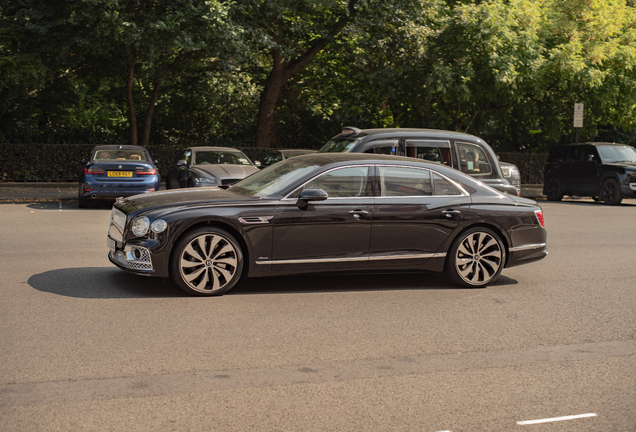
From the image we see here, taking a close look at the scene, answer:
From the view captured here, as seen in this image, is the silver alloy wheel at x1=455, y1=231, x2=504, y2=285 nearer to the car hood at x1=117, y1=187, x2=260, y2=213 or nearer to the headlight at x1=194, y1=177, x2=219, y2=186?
the car hood at x1=117, y1=187, x2=260, y2=213

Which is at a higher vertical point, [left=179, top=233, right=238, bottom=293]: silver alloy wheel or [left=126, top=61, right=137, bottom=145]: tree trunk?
[left=126, top=61, right=137, bottom=145]: tree trunk

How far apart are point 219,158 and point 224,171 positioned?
1.15 meters

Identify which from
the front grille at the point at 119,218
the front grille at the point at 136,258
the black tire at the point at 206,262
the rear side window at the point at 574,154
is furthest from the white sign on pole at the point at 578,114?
the front grille at the point at 136,258

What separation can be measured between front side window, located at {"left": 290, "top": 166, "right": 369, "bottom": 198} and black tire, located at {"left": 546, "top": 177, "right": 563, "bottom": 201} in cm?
1657

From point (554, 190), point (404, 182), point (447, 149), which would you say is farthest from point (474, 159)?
point (554, 190)

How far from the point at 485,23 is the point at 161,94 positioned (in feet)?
42.3

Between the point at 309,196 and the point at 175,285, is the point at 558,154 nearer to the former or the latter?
the point at 309,196

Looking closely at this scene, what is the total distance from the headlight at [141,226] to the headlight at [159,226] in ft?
0.21

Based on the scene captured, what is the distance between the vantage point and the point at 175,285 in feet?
23.2

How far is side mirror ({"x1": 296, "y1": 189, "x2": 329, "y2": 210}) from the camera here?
22.3 feet

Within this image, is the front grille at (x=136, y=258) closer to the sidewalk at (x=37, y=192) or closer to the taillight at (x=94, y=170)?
the taillight at (x=94, y=170)

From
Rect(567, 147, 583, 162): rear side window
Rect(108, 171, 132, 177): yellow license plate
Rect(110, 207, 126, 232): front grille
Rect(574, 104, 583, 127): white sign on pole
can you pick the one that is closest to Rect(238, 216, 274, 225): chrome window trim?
Rect(110, 207, 126, 232): front grille

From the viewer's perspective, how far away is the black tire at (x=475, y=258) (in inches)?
293

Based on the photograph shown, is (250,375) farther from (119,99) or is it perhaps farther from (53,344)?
(119,99)
